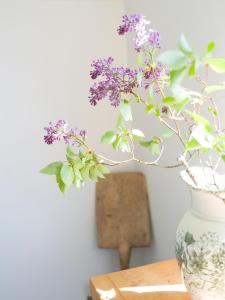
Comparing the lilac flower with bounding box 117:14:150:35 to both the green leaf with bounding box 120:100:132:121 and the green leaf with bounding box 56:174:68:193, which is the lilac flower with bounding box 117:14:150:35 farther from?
the green leaf with bounding box 56:174:68:193

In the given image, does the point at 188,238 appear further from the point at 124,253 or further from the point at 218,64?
the point at 124,253

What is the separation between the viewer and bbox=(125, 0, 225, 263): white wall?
113 centimetres

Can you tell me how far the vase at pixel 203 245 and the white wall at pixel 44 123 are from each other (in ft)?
3.32

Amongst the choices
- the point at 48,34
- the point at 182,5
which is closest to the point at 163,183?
the point at 182,5

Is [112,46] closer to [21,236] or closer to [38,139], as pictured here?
[38,139]

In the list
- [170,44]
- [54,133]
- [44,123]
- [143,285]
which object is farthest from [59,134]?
[44,123]

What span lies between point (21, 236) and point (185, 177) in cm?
118

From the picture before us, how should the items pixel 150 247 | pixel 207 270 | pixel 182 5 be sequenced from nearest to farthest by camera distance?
pixel 207 270 → pixel 182 5 → pixel 150 247

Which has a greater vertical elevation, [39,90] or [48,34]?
[48,34]

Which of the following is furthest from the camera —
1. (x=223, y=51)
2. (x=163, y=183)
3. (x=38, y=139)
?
(x=38, y=139)

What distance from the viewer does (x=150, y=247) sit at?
1.89m

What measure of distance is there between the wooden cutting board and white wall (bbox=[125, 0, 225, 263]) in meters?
0.05

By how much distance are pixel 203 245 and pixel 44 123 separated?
111 cm

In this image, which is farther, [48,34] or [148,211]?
[148,211]
